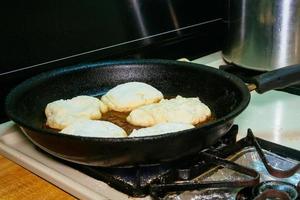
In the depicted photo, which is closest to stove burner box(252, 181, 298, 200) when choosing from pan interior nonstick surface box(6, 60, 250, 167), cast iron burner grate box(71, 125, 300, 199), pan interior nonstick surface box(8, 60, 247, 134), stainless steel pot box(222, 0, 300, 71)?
cast iron burner grate box(71, 125, 300, 199)

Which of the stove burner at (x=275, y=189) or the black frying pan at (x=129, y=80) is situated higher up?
the black frying pan at (x=129, y=80)

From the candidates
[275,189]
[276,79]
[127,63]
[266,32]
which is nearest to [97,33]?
[127,63]

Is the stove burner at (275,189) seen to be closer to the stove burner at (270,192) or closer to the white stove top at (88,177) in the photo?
the stove burner at (270,192)

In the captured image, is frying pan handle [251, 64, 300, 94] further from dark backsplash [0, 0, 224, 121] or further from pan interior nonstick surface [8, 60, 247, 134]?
dark backsplash [0, 0, 224, 121]

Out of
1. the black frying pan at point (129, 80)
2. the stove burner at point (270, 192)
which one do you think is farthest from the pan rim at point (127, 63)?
the stove burner at point (270, 192)

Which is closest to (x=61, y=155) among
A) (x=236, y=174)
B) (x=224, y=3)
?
(x=236, y=174)

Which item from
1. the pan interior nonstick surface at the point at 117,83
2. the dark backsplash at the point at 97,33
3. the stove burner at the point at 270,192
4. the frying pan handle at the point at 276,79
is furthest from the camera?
the dark backsplash at the point at 97,33

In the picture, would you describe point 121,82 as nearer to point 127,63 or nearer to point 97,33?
point 127,63
